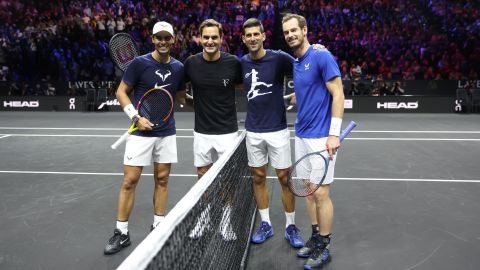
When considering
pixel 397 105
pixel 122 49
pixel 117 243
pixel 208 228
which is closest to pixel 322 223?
pixel 208 228

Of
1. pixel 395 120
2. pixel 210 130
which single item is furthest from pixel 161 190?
pixel 395 120

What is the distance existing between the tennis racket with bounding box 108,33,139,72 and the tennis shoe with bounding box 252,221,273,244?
6.52 ft

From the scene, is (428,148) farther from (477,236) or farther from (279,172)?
(279,172)

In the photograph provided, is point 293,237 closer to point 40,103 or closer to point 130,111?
point 130,111

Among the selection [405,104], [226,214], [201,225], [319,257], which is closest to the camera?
[201,225]

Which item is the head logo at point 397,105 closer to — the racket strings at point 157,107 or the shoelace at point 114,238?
the racket strings at point 157,107

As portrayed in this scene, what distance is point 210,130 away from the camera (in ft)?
12.0

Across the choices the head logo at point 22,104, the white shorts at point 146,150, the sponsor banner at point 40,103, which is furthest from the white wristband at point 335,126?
the head logo at point 22,104

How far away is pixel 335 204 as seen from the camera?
4.73m

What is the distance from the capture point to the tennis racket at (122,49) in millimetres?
Result: 4188

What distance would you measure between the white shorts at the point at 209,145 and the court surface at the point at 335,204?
86 centimetres

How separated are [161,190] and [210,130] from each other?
703 mm

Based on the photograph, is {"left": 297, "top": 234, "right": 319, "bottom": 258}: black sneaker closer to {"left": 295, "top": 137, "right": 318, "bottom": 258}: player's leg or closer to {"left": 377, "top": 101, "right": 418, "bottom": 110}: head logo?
{"left": 295, "top": 137, "right": 318, "bottom": 258}: player's leg

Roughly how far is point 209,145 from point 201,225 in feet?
5.15
